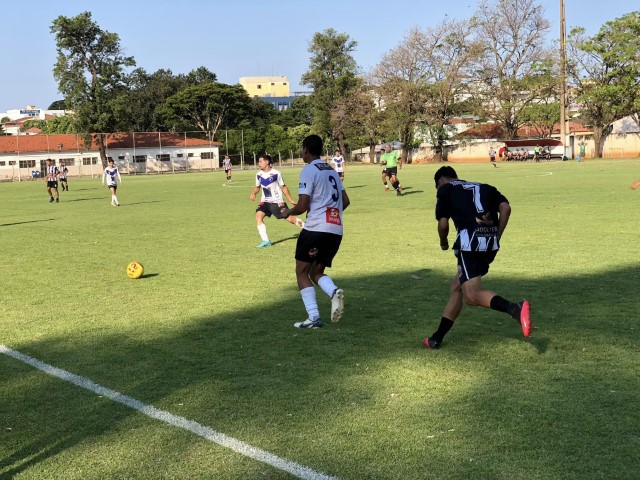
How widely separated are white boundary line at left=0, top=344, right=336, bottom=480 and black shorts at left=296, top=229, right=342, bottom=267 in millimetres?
2589

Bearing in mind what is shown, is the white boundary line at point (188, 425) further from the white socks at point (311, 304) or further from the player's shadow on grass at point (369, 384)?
the white socks at point (311, 304)

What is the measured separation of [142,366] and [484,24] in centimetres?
7558

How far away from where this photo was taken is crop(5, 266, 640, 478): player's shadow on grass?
4312 mm

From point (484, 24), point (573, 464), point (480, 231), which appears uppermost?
point (484, 24)

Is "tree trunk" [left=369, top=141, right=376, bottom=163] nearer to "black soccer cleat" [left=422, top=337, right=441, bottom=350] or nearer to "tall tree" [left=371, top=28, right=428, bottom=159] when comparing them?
"tall tree" [left=371, top=28, right=428, bottom=159]

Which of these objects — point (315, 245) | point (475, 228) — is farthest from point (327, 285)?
point (475, 228)

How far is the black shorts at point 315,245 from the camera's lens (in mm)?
7453

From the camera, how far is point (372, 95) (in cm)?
8144

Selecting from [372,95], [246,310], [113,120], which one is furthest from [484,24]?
[246,310]

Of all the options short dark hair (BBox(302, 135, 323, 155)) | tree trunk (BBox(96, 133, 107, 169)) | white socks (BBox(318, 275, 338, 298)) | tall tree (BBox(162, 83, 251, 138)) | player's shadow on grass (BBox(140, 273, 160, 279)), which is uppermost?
tall tree (BBox(162, 83, 251, 138))

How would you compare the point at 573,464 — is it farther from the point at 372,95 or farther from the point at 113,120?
the point at 113,120

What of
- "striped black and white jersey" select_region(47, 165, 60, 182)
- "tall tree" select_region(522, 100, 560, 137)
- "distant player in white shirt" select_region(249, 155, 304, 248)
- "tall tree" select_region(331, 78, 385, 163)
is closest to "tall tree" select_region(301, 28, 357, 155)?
"tall tree" select_region(331, 78, 385, 163)

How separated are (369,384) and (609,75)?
68.9 meters

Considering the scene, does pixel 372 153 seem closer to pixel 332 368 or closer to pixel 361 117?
pixel 361 117
